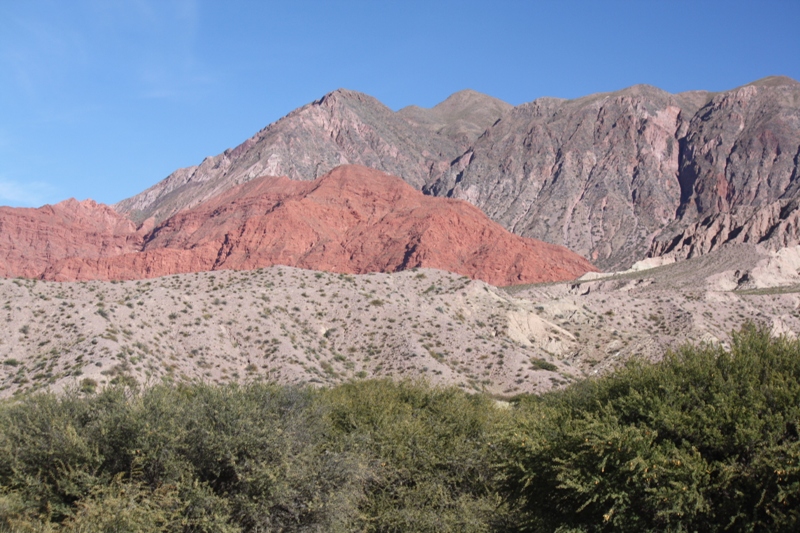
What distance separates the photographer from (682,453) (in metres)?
13.9

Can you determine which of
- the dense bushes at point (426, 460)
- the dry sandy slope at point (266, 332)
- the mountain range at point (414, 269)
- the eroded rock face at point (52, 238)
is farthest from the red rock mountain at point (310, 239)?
the dense bushes at point (426, 460)

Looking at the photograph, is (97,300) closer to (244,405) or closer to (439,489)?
(244,405)

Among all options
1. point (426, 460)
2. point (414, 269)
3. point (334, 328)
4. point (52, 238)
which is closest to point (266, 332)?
point (334, 328)

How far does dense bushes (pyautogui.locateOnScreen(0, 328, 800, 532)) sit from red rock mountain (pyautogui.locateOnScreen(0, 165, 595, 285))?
97749 millimetres

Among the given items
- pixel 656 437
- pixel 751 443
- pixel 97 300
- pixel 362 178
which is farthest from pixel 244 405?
pixel 362 178

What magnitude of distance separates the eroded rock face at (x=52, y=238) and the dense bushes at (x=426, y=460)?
133448 mm


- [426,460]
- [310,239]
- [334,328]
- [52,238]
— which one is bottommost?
[426,460]

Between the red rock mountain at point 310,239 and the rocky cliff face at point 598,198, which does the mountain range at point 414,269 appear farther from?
the rocky cliff face at point 598,198

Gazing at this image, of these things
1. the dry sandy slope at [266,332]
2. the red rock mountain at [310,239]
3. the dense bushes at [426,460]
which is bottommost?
the dense bushes at [426,460]

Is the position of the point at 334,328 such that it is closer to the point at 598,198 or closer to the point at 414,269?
the point at 414,269

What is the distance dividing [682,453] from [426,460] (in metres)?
10.0

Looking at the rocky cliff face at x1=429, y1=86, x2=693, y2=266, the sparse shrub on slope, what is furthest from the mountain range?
the sparse shrub on slope

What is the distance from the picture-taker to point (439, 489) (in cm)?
2136

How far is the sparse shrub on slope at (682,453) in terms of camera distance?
1326 cm
